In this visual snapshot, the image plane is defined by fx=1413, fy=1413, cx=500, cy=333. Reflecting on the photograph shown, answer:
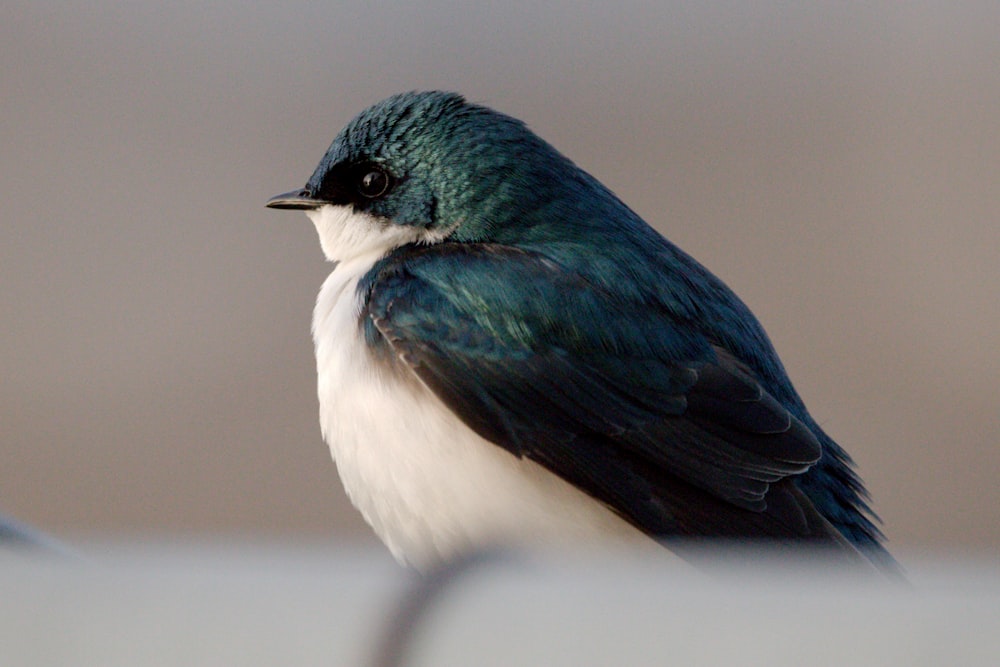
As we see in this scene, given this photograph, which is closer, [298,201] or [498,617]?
[498,617]

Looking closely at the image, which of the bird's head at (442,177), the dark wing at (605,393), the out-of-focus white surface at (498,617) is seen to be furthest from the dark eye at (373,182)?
the out-of-focus white surface at (498,617)

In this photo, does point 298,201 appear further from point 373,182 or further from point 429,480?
point 429,480

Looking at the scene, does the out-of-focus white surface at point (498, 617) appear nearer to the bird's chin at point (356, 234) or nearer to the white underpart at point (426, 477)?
the white underpart at point (426, 477)

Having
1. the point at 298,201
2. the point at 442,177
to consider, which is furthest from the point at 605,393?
the point at 298,201

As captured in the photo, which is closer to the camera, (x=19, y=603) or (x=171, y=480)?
(x=19, y=603)

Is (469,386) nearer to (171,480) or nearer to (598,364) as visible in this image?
(598,364)

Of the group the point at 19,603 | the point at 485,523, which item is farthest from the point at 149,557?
the point at 485,523
